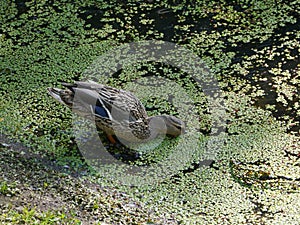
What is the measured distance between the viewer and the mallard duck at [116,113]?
5523 mm

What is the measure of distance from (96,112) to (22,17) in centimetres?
266

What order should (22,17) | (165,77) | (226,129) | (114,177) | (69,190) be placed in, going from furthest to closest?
(22,17) < (165,77) < (226,129) < (114,177) < (69,190)

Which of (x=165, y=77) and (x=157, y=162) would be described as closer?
(x=157, y=162)

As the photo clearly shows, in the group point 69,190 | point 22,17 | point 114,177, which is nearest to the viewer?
point 69,190

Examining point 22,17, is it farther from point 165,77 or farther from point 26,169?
point 26,169

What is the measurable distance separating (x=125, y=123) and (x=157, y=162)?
0.45 meters

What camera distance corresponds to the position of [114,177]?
5301mm

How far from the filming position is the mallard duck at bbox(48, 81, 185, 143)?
18.1 feet

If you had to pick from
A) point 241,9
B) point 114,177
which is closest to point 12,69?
point 114,177

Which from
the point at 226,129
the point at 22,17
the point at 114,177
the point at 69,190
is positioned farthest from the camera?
the point at 22,17

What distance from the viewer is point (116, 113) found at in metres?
5.53

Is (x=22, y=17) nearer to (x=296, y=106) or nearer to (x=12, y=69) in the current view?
(x=12, y=69)

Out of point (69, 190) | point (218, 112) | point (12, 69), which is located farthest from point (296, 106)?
point (12, 69)

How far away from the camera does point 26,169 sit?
5109 mm
